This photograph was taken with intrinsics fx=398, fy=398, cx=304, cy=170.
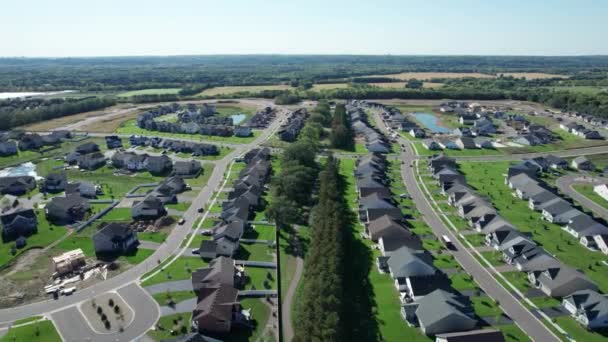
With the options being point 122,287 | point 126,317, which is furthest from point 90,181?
point 126,317

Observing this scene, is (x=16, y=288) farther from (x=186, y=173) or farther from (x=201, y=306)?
(x=186, y=173)

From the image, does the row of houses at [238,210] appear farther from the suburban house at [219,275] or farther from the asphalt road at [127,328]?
the asphalt road at [127,328]

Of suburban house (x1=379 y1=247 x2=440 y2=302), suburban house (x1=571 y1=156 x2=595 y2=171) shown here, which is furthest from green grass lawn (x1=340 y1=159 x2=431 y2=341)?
suburban house (x1=571 y1=156 x2=595 y2=171)

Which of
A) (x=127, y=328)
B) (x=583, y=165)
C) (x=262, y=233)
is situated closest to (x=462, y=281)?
(x=262, y=233)

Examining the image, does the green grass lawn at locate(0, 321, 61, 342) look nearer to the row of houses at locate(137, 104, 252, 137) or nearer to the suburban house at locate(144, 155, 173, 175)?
the suburban house at locate(144, 155, 173, 175)

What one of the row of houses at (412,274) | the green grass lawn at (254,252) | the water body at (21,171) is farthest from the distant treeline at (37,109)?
the row of houses at (412,274)
